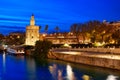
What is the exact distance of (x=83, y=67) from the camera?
40.4 meters

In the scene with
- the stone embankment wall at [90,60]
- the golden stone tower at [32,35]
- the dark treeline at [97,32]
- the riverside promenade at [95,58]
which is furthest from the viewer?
the golden stone tower at [32,35]

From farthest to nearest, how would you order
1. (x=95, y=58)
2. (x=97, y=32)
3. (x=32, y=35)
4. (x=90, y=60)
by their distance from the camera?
(x=32, y=35) < (x=97, y=32) < (x=90, y=60) < (x=95, y=58)

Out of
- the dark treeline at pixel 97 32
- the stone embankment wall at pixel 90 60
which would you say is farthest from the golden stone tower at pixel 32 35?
the stone embankment wall at pixel 90 60

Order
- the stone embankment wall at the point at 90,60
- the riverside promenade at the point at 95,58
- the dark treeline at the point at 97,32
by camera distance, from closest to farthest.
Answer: the stone embankment wall at the point at 90,60, the riverside promenade at the point at 95,58, the dark treeline at the point at 97,32

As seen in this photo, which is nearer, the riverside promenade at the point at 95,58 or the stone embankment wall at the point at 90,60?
the stone embankment wall at the point at 90,60

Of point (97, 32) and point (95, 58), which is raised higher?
point (97, 32)

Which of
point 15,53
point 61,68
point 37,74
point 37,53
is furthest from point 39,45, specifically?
point 37,74

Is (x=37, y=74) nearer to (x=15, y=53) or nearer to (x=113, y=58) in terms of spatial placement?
(x=113, y=58)

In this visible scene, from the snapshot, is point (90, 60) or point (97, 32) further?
point (97, 32)

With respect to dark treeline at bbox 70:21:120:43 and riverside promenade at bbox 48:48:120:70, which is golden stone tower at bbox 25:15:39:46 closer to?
dark treeline at bbox 70:21:120:43

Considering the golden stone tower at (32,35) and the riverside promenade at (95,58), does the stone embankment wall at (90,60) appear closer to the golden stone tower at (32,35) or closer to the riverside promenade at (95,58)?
the riverside promenade at (95,58)

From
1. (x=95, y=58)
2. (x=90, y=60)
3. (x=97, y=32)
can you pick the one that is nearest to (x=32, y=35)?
(x=97, y=32)

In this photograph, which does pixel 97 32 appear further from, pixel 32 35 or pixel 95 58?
pixel 95 58

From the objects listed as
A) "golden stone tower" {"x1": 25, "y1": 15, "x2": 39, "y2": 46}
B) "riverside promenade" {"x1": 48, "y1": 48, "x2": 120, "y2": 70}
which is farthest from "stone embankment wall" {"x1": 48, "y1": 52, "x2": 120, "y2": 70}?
"golden stone tower" {"x1": 25, "y1": 15, "x2": 39, "y2": 46}
